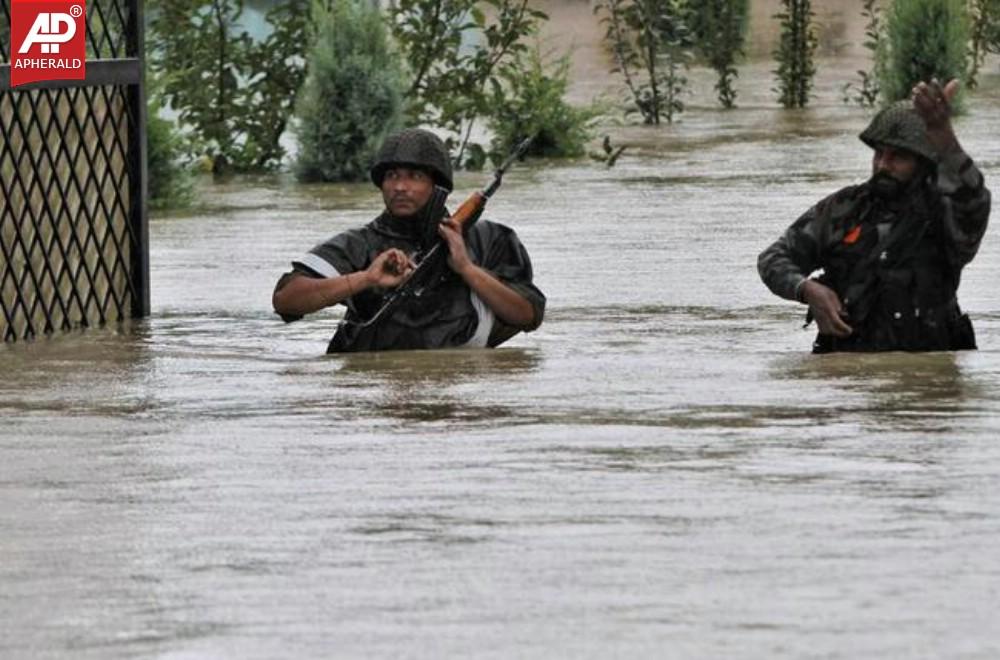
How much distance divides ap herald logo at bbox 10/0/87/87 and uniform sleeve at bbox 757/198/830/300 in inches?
136

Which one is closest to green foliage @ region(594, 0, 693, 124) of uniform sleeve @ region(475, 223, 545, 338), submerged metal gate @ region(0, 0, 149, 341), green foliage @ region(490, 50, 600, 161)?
green foliage @ region(490, 50, 600, 161)

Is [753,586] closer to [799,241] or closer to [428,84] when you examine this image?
[799,241]

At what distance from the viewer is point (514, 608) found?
625 cm

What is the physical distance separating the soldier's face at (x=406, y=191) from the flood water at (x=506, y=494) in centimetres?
52

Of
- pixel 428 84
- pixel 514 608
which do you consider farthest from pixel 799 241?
pixel 428 84

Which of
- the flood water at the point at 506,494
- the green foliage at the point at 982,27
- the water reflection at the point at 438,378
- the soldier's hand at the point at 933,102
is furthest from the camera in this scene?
the green foliage at the point at 982,27

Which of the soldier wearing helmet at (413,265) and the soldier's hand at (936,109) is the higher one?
the soldier's hand at (936,109)

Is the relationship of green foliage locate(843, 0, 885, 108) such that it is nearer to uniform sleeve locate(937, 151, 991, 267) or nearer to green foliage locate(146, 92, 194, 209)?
green foliage locate(146, 92, 194, 209)

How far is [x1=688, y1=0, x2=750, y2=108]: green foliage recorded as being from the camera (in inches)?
1148

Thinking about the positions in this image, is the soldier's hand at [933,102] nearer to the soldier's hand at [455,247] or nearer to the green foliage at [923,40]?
the soldier's hand at [455,247]

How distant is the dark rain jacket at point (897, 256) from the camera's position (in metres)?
10.8

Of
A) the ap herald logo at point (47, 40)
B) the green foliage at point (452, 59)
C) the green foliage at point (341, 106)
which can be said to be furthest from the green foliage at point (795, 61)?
the ap herald logo at point (47, 40)

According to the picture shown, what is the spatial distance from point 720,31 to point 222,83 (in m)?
8.09

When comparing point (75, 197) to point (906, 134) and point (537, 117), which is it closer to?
point (906, 134)
